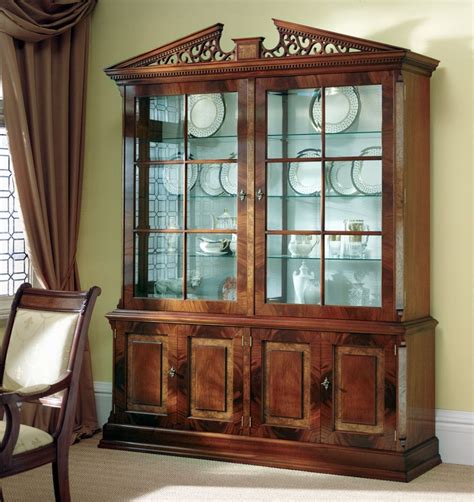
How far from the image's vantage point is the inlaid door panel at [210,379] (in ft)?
15.2

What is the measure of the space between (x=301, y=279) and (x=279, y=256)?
0.16 metres

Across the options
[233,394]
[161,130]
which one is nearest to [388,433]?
[233,394]

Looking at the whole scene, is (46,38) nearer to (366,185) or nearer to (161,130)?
(161,130)

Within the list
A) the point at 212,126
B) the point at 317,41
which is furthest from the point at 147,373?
the point at 317,41

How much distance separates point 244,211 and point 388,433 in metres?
1.29

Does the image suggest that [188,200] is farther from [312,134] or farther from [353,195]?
[353,195]

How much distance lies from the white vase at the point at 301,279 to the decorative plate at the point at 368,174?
477mm

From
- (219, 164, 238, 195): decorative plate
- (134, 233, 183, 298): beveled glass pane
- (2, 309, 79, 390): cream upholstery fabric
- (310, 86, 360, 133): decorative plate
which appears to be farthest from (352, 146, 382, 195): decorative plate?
(2, 309, 79, 390): cream upholstery fabric

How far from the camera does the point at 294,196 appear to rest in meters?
4.55

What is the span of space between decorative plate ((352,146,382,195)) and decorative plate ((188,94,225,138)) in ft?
2.52

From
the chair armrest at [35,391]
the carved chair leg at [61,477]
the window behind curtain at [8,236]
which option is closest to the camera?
the chair armrest at [35,391]

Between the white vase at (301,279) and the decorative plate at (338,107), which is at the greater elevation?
the decorative plate at (338,107)

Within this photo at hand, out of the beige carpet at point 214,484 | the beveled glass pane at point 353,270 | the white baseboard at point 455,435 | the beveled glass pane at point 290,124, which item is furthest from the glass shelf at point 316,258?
the beige carpet at point 214,484

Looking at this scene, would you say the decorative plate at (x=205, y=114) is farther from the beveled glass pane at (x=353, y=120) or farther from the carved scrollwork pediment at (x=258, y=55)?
the beveled glass pane at (x=353, y=120)
